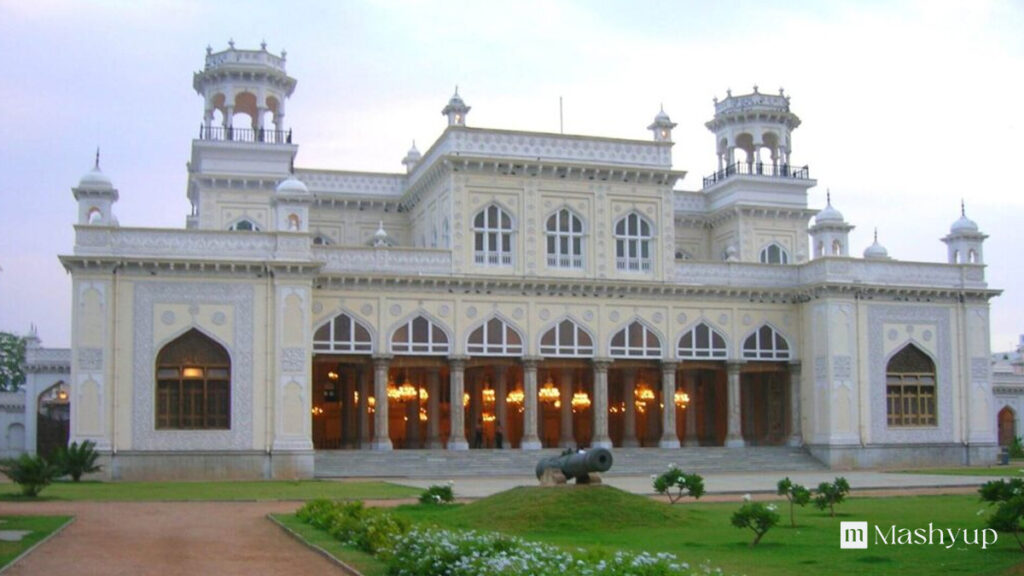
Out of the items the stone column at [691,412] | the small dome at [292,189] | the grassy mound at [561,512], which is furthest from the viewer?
the stone column at [691,412]

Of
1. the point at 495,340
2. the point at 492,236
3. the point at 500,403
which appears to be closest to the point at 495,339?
the point at 495,340

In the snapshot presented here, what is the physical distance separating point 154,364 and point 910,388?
1129 inches

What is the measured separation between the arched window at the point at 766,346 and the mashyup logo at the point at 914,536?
2805 centimetres

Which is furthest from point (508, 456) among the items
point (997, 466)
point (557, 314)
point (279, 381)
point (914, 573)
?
point (914, 573)

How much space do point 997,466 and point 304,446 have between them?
26772 millimetres

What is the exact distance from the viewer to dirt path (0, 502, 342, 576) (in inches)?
669

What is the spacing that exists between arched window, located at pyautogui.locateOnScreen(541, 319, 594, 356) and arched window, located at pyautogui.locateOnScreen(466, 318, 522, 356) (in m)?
1.10

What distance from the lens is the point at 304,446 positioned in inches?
1597

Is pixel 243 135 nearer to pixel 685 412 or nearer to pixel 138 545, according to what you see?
pixel 685 412

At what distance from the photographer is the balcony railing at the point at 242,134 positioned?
4962cm

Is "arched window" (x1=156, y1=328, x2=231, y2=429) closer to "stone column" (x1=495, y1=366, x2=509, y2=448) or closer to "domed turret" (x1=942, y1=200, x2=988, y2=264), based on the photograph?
"stone column" (x1=495, y1=366, x2=509, y2=448)

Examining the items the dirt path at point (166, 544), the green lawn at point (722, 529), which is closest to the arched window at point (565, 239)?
the green lawn at point (722, 529)

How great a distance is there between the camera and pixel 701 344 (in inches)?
1925

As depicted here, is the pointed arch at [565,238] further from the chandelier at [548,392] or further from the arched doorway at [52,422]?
the arched doorway at [52,422]
